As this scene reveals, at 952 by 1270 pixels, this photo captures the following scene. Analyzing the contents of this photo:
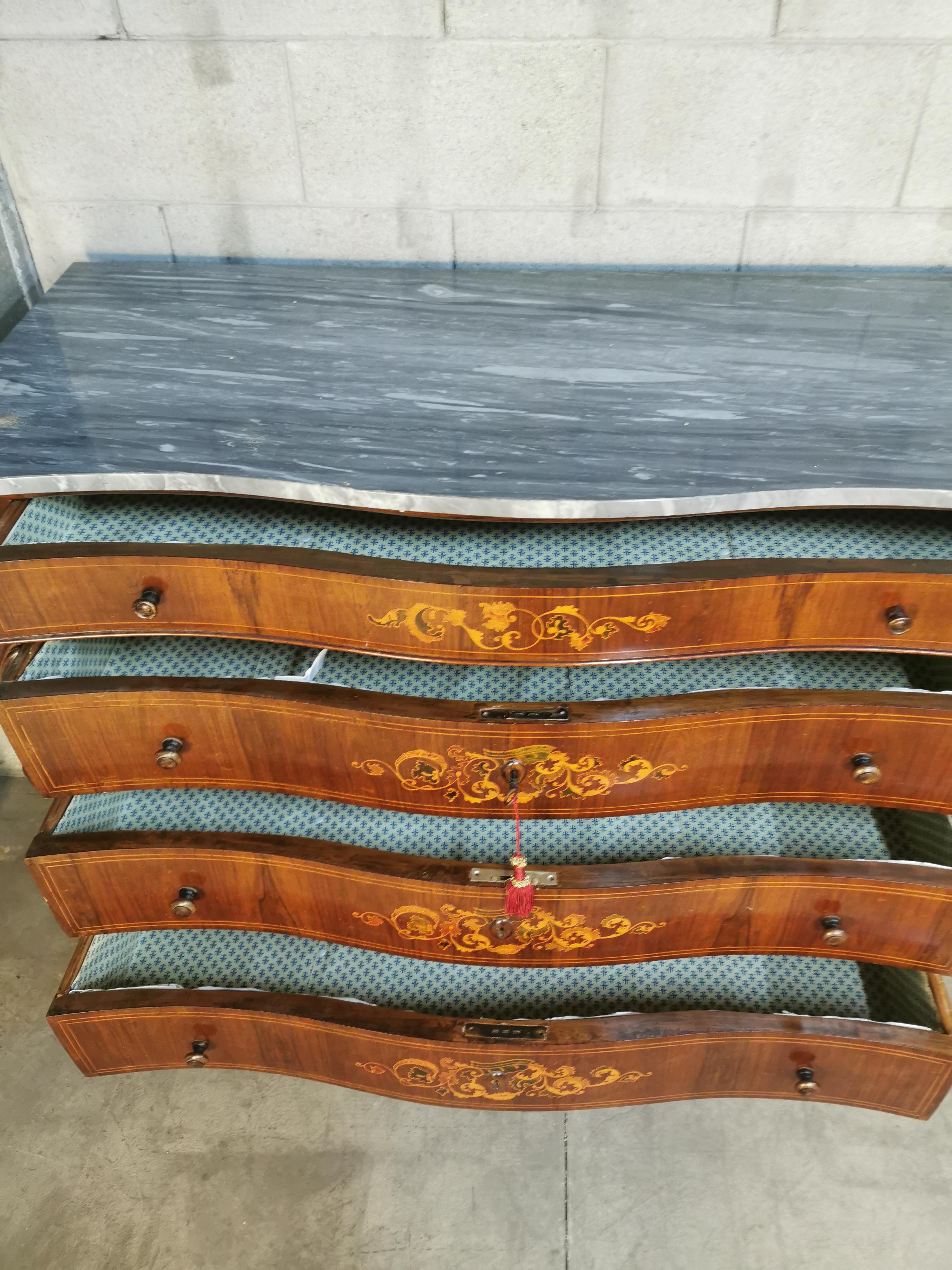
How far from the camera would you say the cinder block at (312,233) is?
1.49 metres

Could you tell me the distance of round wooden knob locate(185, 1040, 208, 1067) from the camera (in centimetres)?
149

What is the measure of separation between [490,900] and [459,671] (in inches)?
11.2

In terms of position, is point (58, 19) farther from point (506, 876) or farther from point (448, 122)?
point (506, 876)

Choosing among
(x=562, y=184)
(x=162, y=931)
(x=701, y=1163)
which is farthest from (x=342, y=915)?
(x=562, y=184)

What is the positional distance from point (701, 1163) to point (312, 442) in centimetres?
120

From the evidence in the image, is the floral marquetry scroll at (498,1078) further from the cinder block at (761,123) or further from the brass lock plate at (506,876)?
the cinder block at (761,123)

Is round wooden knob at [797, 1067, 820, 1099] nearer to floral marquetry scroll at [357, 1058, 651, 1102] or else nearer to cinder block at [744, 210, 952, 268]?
floral marquetry scroll at [357, 1058, 651, 1102]

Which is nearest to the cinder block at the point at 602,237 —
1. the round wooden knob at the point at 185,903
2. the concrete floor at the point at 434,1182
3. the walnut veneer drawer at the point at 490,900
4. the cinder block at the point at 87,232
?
the cinder block at the point at 87,232

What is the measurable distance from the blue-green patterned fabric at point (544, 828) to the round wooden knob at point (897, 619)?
0.38 m

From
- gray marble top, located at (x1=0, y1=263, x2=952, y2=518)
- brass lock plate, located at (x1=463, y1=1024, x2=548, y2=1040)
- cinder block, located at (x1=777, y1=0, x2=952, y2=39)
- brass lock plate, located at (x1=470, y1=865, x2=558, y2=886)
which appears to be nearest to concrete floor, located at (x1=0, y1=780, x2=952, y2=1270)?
brass lock plate, located at (x1=463, y1=1024, x2=548, y2=1040)

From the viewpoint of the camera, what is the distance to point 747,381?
48.6 inches

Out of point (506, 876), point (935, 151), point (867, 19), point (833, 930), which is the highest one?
point (867, 19)

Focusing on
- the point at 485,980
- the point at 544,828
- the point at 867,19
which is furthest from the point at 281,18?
the point at 485,980

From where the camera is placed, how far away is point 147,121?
4.71 feet
